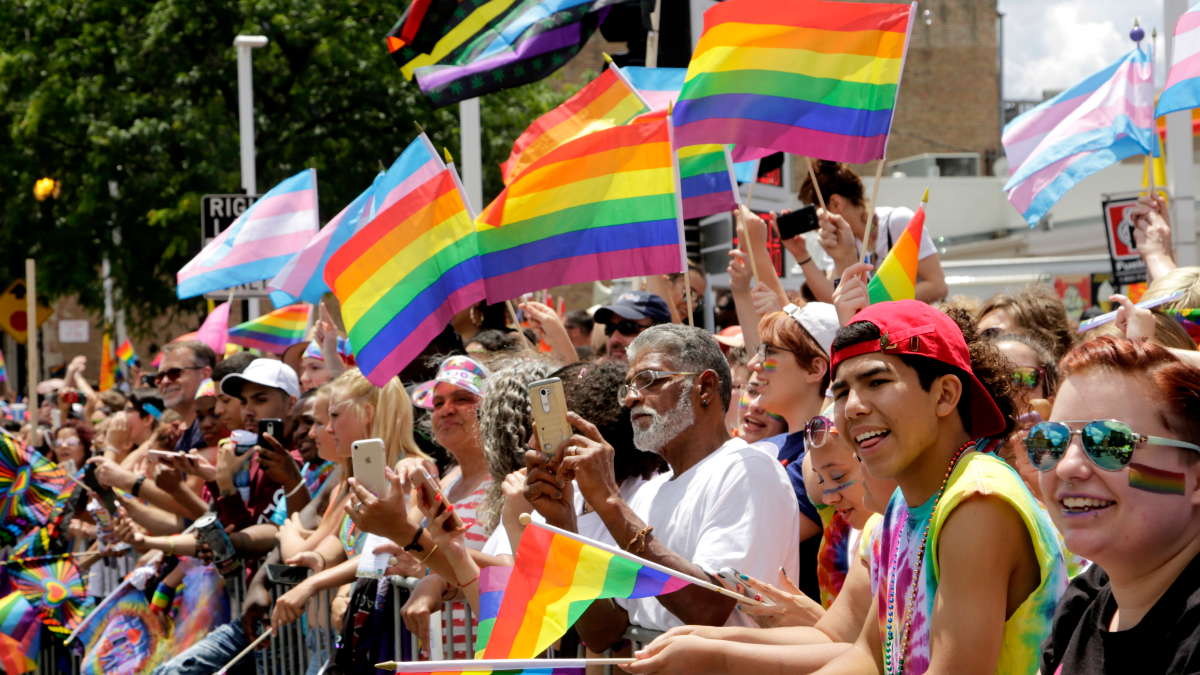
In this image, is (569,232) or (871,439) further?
(569,232)

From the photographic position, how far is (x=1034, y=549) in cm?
243

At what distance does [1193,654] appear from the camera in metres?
1.97

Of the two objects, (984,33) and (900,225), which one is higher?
(984,33)

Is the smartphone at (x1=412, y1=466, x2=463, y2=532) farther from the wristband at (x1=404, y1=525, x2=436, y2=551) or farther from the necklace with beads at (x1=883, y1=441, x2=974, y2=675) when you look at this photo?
the necklace with beads at (x1=883, y1=441, x2=974, y2=675)

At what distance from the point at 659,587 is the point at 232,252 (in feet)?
22.4

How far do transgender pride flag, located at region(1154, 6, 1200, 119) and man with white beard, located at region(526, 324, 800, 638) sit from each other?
267 centimetres

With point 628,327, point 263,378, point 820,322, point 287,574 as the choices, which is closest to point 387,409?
point 287,574

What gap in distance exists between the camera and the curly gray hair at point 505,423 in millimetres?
4414

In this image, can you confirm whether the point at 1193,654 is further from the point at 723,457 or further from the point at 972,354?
the point at 723,457

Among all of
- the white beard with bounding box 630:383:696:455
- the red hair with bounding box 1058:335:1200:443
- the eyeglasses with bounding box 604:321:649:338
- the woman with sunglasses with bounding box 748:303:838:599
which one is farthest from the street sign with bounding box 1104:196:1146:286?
→ the red hair with bounding box 1058:335:1200:443

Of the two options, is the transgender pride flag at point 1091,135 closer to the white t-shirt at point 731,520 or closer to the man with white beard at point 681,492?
the man with white beard at point 681,492

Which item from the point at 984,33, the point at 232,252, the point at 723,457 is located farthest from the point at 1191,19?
the point at 984,33

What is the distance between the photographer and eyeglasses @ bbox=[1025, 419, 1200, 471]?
2131mm

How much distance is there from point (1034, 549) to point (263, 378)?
5.86m
